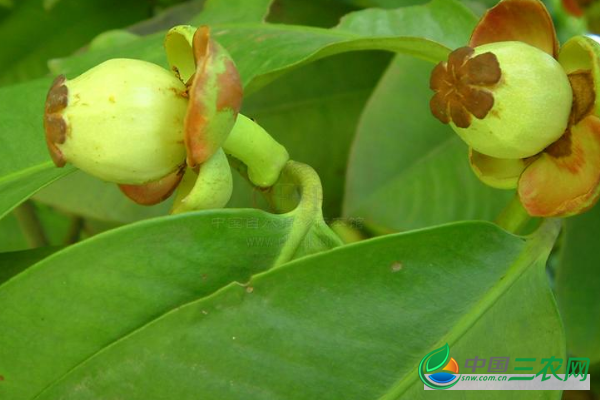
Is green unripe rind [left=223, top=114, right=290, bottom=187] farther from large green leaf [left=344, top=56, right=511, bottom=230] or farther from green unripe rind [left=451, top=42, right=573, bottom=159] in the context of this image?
large green leaf [left=344, top=56, right=511, bottom=230]

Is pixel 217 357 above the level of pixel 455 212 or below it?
above

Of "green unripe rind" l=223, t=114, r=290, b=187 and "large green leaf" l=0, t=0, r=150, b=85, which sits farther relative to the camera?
"large green leaf" l=0, t=0, r=150, b=85

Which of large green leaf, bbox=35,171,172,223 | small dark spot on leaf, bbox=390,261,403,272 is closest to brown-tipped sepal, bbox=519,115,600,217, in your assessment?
small dark spot on leaf, bbox=390,261,403,272

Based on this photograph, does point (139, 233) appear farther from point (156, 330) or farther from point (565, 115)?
point (565, 115)

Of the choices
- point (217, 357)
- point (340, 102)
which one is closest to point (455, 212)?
point (340, 102)

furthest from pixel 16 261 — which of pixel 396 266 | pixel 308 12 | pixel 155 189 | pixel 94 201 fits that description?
pixel 308 12

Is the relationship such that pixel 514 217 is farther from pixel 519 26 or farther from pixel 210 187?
pixel 210 187
